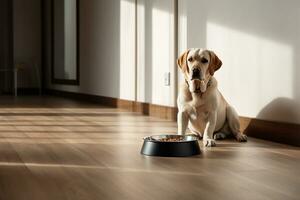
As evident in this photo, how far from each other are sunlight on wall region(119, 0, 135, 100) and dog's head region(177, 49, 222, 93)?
7.48ft

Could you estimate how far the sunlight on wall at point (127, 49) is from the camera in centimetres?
496

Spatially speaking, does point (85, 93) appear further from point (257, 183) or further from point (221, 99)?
point (257, 183)

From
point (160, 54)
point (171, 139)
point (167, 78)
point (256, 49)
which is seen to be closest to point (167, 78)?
point (167, 78)

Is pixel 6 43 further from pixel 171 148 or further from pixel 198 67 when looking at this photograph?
pixel 171 148

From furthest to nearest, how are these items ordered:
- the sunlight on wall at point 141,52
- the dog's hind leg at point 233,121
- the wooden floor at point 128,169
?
1. the sunlight on wall at point 141,52
2. the dog's hind leg at point 233,121
3. the wooden floor at point 128,169

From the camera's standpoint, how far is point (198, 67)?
102 inches

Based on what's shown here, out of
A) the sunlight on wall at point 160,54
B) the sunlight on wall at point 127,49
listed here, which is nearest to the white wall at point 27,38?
the sunlight on wall at point 127,49

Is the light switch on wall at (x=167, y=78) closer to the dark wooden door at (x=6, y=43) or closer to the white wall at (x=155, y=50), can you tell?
the white wall at (x=155, y=50)

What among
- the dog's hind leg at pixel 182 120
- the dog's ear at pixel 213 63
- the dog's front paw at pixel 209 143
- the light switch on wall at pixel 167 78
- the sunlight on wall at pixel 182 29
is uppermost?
the sunlight on wall at pixel 182 29

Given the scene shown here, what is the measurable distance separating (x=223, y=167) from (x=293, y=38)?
0.92 metres

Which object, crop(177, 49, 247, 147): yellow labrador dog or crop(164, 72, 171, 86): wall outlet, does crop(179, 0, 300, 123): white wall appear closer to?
crop(177, 49, 247, 147): yellow labrador dog

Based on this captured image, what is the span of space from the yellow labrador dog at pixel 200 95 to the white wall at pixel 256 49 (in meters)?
0.29

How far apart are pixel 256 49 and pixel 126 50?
7.81ft

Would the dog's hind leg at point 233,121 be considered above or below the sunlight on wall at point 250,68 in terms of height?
below
